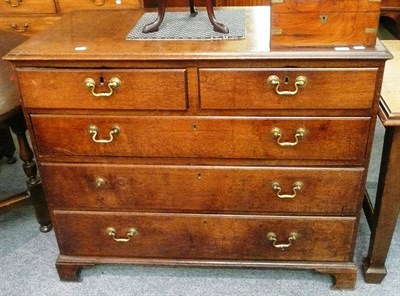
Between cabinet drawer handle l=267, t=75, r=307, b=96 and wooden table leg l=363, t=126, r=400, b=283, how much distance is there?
1.14 ft

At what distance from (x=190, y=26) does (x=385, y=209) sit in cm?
88

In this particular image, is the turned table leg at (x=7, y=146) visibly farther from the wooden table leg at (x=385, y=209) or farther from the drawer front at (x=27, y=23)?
the wooden table leg at (x=385, y=209)

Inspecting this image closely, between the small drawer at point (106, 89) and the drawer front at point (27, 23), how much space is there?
122cm

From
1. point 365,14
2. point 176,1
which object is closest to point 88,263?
point 365,14

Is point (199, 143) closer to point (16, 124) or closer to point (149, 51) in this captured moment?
point (149, 51)

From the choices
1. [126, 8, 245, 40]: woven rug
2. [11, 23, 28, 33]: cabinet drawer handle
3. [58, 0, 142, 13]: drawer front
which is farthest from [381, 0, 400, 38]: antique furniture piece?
[11, 23, 28, 33]: cabinet drawer handle

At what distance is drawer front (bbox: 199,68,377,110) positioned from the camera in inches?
A: 53.6

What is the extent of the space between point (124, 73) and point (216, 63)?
0.27 metres

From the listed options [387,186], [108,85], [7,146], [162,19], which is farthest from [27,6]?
[387,186]

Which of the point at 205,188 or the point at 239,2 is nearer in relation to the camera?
the point at 205,188

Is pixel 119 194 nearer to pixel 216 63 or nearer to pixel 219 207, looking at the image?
pixel 219 207

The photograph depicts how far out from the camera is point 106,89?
1444 millimetres

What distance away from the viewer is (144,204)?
5.41 feet

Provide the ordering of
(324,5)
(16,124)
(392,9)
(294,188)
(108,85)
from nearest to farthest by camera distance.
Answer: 1. (324,5)
2. (108,85)
3. (294,188)
4. (16,124)
5. (392,9)
